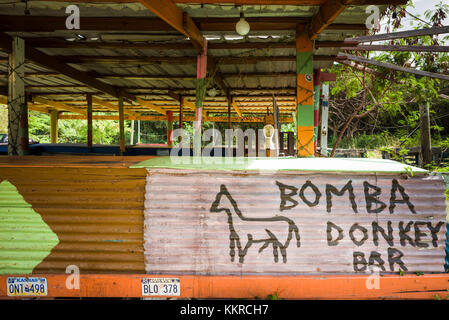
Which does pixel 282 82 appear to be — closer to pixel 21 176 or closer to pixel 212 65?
pixel 212 65

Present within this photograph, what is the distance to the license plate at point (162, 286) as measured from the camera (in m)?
2.59

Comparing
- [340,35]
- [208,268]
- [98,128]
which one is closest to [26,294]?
[208,268]

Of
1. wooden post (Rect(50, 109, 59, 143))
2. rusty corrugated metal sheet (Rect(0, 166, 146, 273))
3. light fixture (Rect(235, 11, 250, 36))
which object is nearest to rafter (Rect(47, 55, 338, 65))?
light fixture (Rect(235, 11, 250, 36))

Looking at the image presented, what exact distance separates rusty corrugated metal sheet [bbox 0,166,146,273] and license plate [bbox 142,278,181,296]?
15 centimetres

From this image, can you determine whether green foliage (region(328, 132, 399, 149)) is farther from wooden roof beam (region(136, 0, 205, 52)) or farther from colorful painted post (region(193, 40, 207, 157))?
wooden roof beam (region(136, 0, 205, 52))

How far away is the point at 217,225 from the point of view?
259 cm

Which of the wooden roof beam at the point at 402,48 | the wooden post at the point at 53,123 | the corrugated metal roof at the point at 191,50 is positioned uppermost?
the wooden roof beam at the point at 402,48

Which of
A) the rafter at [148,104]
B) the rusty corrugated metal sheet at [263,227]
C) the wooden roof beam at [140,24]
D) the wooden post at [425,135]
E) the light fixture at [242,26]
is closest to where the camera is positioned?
the rusty corrugated metal sheet at [263,227]

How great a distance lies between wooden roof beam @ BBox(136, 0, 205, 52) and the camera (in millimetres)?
3885

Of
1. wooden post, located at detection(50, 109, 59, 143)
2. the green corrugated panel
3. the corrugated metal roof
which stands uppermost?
the corrugated metal roof

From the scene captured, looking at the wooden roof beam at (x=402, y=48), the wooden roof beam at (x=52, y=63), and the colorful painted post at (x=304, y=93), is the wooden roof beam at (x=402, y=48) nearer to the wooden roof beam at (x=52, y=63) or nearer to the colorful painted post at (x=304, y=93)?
the colorful painted post at (x=304, y=93)

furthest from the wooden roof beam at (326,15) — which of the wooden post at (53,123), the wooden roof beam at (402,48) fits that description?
the wooden post at (53,123)

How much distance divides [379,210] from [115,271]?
2586 mm

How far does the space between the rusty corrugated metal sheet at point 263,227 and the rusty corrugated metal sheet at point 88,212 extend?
0.53 ft
